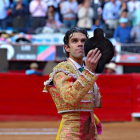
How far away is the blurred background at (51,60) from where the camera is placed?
1116 centimetres

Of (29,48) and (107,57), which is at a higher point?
(107,57)

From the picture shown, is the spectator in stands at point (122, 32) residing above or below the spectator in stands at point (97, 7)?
below

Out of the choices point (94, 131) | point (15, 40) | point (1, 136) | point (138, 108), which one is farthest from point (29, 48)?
point (94, 131)

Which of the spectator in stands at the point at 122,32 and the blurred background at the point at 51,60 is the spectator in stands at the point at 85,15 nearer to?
the blurred background at the point at 51,60

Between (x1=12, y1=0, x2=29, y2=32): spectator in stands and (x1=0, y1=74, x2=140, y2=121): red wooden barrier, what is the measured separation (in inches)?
128

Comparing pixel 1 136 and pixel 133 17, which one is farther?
pixel 133 17

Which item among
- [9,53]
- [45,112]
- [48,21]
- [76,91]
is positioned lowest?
[45,112]

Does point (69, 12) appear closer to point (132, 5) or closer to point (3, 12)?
point (132, 5)

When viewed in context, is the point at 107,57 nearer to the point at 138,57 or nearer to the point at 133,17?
the point at 138,57

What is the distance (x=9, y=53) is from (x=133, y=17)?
3.93m

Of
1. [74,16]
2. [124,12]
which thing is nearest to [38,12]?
[74,16]

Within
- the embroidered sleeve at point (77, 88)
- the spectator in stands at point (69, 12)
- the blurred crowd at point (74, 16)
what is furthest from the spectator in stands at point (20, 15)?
the embroidered sleeve at point (77, 88)

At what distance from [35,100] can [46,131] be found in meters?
1.88

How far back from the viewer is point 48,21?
1388 centimetres
